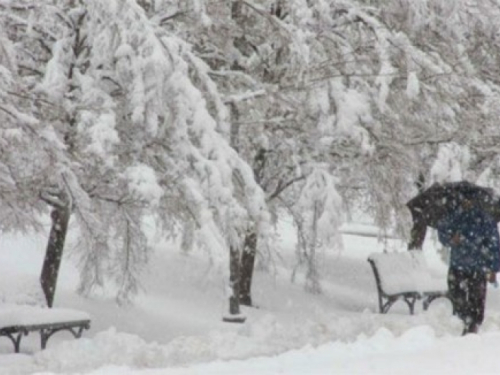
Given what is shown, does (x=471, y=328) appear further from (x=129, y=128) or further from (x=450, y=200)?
(x=129, y=128)

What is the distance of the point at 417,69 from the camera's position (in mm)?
11234

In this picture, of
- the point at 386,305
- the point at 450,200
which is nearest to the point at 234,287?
the point at 386,305

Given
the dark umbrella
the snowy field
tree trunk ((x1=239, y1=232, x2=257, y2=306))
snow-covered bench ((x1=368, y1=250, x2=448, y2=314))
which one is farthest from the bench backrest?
the dark umbrella

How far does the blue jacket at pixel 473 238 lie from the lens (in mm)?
8695

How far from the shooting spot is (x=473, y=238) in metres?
8.76

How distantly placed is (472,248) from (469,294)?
62cm

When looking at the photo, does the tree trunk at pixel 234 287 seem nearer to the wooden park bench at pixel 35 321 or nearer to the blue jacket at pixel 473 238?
the wooden park bench at pixel 35 321

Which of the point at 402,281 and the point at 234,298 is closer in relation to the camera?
the point at 234,298

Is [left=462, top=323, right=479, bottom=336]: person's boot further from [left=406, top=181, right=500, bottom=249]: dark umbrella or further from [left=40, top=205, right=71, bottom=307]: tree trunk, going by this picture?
[left=40, top=205, right=71, bottom=307]: tree trunk

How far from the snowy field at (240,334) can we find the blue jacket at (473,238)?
0.73 metres

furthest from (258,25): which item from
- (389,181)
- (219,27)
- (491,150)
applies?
(491,150)

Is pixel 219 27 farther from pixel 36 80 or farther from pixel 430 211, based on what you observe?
pixel 430 211

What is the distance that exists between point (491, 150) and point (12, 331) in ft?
24.5

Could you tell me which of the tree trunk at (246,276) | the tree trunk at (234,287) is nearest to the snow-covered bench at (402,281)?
the tree trunk at (246,276)
